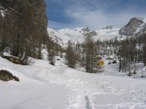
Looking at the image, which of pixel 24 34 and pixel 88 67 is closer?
pixel 24 34

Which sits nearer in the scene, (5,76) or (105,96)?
(105,96)

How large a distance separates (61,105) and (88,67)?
31.4 m

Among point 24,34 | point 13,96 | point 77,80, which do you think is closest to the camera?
point 13,96

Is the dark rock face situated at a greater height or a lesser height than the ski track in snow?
greater

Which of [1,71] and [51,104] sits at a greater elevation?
[1,71]

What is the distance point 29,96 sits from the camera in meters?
13.4

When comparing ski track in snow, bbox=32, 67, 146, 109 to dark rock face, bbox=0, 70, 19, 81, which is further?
dark rock face, bbox=0, 70, 19, 81

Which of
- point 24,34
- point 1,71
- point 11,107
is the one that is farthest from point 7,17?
point 11,107

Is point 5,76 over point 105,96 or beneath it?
over

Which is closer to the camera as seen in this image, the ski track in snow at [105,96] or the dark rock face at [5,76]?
the ski track in snow at [105,96]

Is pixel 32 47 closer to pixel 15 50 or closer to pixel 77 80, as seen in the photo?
pixel 15 50

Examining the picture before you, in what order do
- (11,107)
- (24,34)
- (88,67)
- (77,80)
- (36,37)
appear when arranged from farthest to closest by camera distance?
(88,67) → (36,37) → (24,34) → (77,80) → (11,107)

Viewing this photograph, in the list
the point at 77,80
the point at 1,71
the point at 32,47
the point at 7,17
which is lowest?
the point at 77,80

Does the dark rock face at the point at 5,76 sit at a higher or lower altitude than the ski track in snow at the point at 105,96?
higher
